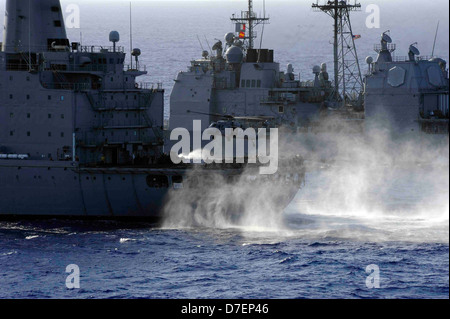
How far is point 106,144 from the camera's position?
52312 millimetres

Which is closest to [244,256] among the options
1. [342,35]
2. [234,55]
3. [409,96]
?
[409,96]

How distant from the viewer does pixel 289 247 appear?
4409 cm

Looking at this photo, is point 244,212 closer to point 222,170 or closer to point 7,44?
point 222,170

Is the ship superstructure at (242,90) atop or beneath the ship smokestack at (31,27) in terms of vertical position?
beneath

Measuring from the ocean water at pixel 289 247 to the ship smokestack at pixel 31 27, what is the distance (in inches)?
386

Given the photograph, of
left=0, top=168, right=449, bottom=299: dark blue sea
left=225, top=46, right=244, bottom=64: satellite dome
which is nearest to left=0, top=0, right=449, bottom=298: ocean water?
left=0, top=168, right=449, bottom=299: dark blue sea

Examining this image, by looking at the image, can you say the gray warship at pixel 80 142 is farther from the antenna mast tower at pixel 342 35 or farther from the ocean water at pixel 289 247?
the antenna mast tower at pixel 342 35

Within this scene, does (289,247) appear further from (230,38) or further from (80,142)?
(230,38)

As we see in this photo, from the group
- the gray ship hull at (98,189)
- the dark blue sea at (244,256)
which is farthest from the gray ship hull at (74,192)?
the dark blue sea at (244,256)

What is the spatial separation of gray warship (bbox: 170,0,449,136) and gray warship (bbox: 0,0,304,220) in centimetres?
1284

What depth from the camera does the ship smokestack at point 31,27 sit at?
177ft

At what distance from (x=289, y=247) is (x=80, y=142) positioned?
44.5ft
